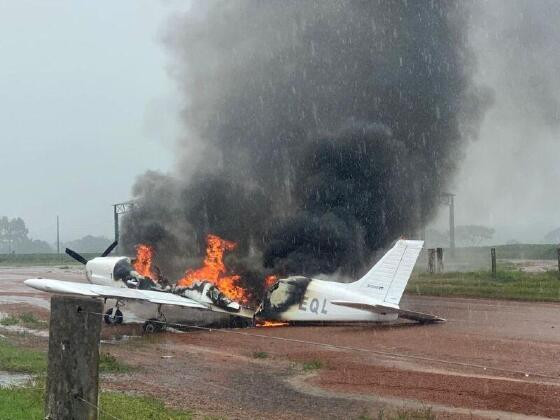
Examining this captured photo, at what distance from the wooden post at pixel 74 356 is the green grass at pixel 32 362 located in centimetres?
734

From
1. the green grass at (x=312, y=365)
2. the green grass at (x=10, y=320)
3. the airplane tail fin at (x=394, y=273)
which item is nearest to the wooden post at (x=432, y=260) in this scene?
the airplane tail fin at (x=394, y=273)

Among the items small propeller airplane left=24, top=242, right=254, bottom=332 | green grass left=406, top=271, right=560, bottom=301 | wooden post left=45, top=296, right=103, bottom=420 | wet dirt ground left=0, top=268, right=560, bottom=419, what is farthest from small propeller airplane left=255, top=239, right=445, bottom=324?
wooden post left=45, top=296, right=103, bottom=420

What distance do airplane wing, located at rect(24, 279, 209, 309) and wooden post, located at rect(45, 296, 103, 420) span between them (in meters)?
12.6

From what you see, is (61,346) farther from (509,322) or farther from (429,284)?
(429,284)

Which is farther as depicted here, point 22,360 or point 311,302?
point 311,302

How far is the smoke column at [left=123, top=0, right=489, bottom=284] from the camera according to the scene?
27.5m

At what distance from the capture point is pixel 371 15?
30.5m

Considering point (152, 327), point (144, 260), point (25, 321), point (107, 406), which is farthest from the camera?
point (144, 260)

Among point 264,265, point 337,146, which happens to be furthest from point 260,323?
point 337,146

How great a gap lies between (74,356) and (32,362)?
8473mm

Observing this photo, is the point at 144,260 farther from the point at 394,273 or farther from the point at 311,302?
the point at 394,273

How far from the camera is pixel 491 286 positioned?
28859mm

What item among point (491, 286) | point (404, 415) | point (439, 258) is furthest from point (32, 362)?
point (439, 258)

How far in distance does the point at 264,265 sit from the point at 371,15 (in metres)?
13.5
